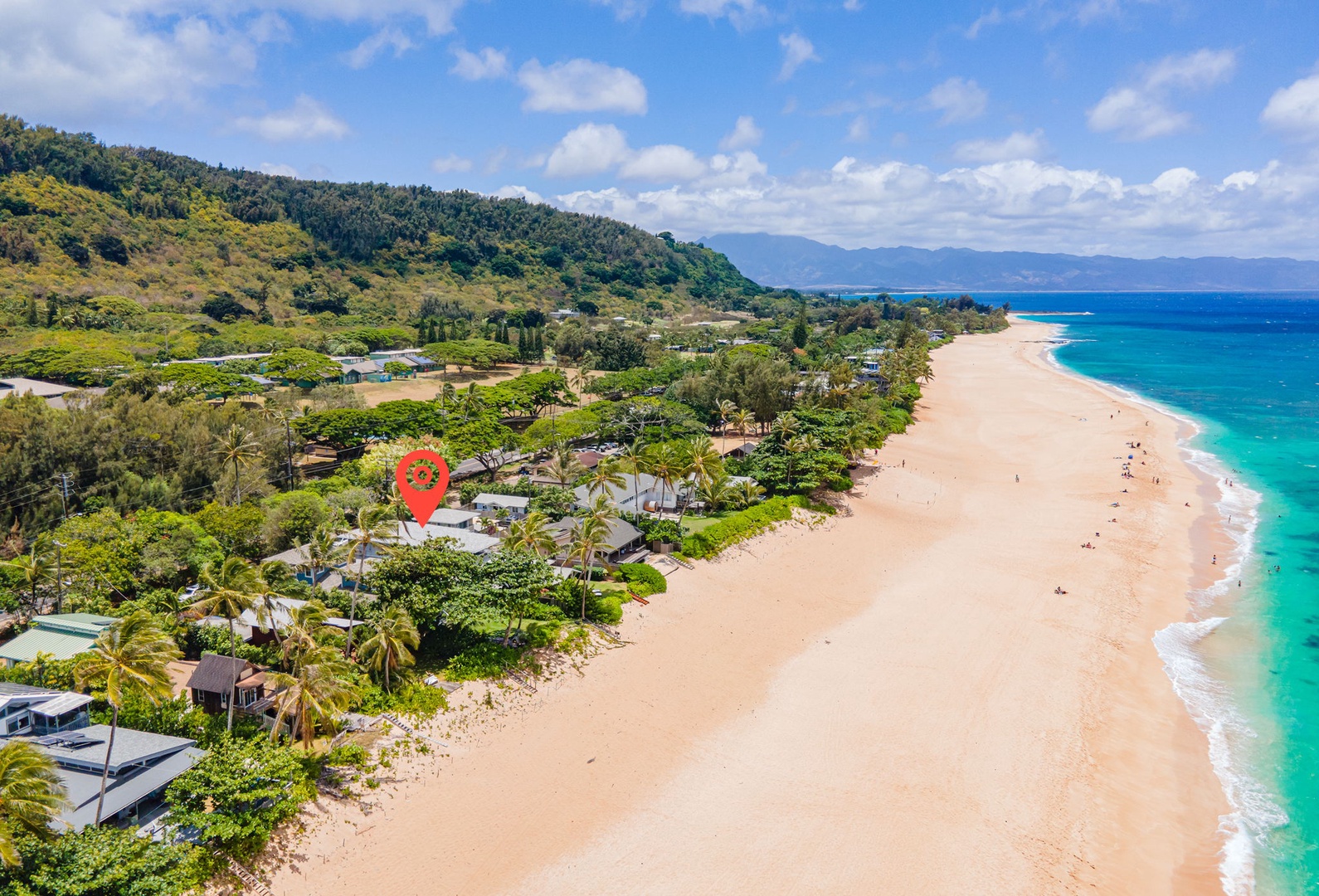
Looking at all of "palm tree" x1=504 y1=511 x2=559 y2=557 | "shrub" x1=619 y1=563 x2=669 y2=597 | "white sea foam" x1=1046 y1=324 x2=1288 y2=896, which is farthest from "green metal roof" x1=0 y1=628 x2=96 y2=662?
"white sea foam" x1=1046 y1=324 x2=1288 y2=896

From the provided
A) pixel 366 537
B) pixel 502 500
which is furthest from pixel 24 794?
pixel 502 500

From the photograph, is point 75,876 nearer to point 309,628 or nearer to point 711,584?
point 309,628

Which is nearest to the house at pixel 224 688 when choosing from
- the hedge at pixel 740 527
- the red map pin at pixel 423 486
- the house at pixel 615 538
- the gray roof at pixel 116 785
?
the gray roof at pixel 116 785

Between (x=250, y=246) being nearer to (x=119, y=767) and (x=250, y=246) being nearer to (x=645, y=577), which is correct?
(x=645, y=577)

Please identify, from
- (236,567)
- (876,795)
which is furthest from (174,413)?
(876,795)

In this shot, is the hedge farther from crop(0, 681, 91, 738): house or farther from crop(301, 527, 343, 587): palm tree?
crop(0, 681, 91, 738): house

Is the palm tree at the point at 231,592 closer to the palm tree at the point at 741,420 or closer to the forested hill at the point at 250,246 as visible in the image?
the palm tree at the point at 741,420
